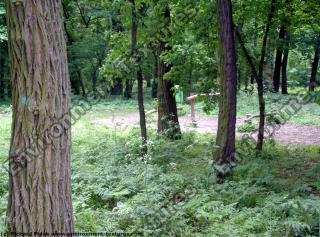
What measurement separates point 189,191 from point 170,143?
3560mm

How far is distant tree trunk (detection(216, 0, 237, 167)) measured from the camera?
648cm

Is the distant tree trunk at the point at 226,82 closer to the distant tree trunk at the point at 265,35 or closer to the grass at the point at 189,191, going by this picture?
the grass at the point at 189,191

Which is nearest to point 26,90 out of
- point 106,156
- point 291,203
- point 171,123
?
point 291,203

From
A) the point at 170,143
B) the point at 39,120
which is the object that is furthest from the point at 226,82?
the point at 39,120

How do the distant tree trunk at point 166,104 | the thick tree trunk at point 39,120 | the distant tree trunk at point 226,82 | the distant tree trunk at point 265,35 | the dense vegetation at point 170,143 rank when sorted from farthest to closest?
the distant tree trunk at point 166,104 < the distant tree trunk at point 265,35 < the distant tree trunk at point 226,82 < the dense vegetation at point 170,143 < the thick tree trunk at point 39,120

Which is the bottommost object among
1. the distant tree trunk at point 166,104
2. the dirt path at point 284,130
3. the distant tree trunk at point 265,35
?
the dirt path at point 284,130

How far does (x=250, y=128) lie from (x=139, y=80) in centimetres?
526

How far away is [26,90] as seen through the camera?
3.10m

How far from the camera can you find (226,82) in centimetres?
658

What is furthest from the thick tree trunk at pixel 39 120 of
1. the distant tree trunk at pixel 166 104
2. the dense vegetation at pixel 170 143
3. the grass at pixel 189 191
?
the distant tree trunk at pixel 166 104

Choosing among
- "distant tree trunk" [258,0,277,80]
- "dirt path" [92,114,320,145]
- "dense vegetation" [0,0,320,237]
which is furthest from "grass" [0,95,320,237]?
"distant tree trunk" [258,0,277,80]

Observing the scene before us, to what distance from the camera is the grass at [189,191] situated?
4.62m

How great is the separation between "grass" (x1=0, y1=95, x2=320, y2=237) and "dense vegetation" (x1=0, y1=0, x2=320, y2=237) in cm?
2

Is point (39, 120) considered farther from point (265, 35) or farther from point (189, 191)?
point (265, 35)
